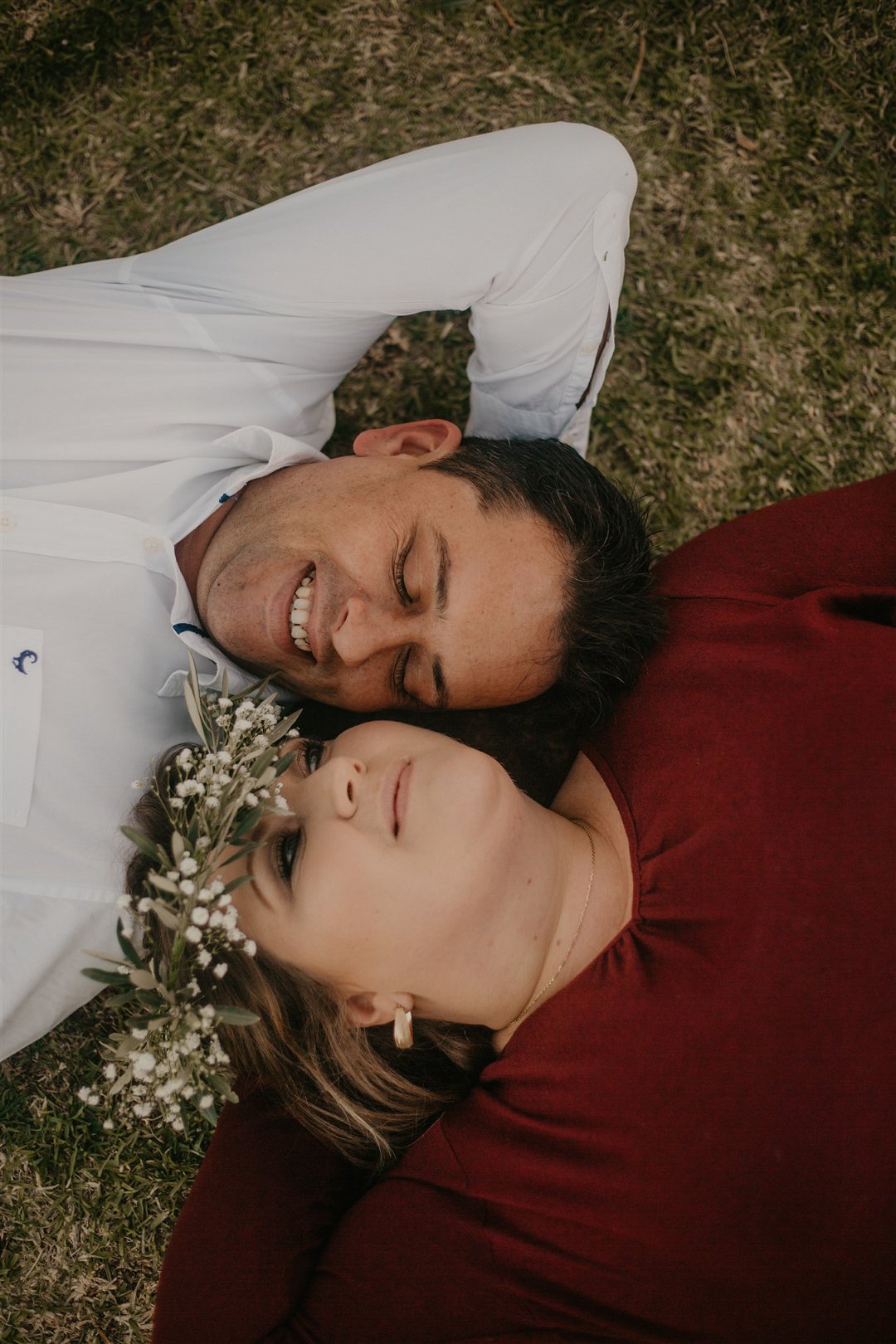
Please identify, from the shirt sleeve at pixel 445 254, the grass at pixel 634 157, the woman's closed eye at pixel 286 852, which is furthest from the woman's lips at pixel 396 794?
the grass at pixel 634 157

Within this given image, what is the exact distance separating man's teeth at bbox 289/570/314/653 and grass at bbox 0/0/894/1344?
121 centimetres

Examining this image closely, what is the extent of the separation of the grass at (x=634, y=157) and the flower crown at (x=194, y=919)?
6.05 ft

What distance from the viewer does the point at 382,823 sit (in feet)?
7.13

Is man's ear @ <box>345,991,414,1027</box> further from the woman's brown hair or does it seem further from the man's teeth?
the man's teeth

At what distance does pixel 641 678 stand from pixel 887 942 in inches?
41.1

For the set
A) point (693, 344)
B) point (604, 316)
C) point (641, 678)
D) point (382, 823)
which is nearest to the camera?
point (382, 823)

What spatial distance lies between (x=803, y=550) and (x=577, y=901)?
137 centimetres

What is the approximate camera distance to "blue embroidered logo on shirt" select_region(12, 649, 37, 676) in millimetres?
2615

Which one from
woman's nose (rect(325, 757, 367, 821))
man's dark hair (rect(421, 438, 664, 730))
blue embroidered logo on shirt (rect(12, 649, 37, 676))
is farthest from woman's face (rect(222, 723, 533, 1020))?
blue embroidered logo on shirt (rect(12, 649, 37, 676))

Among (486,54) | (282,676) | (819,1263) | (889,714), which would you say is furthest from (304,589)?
(486,54)

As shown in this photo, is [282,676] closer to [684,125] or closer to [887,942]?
[887,942]

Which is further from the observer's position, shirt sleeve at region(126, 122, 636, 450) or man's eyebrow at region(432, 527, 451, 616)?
shirt sleeve at region(126, 122, 636, 450)

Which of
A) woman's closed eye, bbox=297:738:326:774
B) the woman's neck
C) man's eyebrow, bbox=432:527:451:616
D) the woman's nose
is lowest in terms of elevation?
the woman's neck

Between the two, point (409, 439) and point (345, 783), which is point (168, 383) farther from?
point (345, 783)
